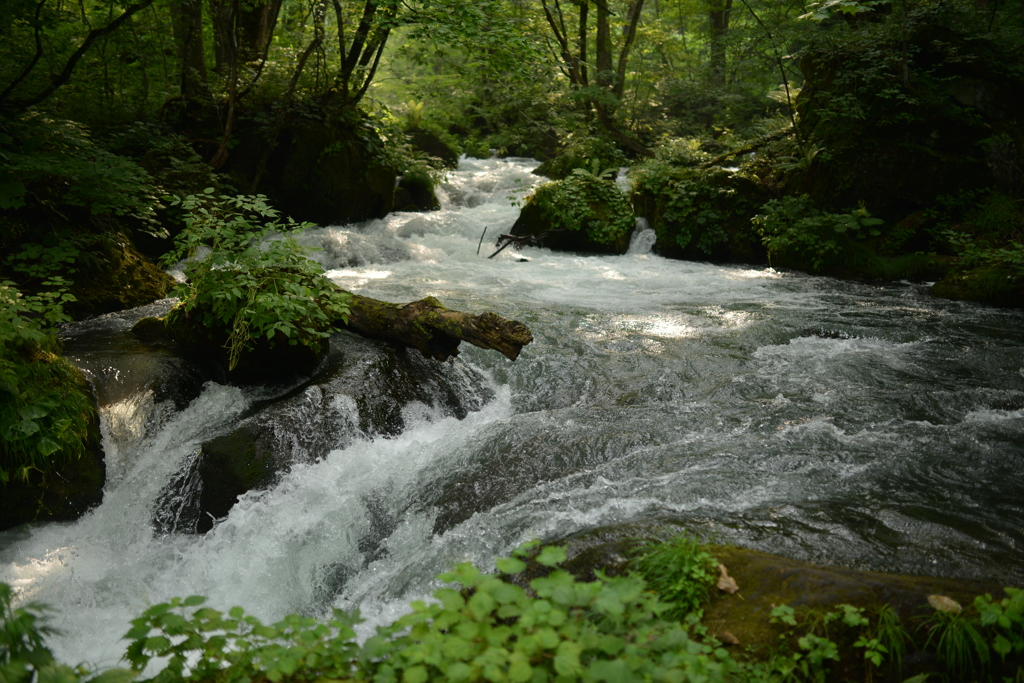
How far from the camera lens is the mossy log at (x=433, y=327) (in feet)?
15.8

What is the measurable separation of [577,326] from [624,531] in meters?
4.35

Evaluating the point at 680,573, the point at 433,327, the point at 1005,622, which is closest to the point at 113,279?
the point at 433,327

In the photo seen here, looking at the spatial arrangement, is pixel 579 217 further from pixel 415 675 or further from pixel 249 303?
pixel 415 675

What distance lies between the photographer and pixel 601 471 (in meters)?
4.18

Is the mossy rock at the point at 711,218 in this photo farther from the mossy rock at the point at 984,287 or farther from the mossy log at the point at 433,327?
the mossy log at the point at 433,327

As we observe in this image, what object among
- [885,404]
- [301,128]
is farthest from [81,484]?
[301,128]

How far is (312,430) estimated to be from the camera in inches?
183

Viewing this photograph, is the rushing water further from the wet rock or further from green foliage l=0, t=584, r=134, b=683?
the wet rock

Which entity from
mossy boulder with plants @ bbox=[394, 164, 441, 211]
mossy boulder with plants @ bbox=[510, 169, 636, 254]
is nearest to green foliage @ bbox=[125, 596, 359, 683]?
mossy boulder with plants @ bbox=[510, 169, 636, 254]

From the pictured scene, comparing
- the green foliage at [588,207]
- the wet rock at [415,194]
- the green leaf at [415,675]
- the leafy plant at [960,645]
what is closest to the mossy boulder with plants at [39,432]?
A: the green leaf at [415,675]

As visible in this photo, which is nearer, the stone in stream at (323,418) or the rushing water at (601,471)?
the rushing water at (601,471)

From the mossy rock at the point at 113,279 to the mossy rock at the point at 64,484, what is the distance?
213 centimetres

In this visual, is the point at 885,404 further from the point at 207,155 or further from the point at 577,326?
the point at 207,155

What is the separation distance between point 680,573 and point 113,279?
6696mm
